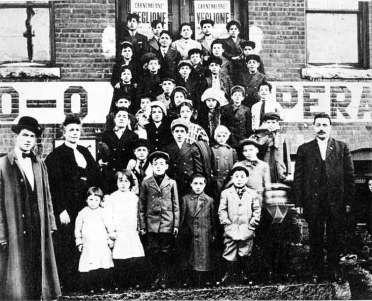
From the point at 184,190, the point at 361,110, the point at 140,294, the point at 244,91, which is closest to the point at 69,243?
the point at 140,294

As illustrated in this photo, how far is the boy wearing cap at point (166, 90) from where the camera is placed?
6.20m

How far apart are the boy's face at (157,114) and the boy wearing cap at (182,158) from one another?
0.80 ft

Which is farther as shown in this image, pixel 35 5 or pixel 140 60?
pixel 35 5

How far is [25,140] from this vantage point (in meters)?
5.09

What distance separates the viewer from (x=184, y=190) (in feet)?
18.6

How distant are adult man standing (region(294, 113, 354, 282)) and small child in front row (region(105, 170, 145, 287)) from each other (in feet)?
5.71

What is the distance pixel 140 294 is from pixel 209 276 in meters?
0.77

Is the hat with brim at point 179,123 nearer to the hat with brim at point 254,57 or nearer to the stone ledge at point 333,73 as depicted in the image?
the hat with brim at point 254,57

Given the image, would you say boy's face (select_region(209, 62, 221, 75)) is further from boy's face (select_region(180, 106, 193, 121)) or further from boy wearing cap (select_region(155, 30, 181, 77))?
boy's face (select_region(180, 106, 193, 121))

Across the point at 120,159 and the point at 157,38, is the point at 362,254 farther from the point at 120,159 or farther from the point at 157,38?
the point at 157,38

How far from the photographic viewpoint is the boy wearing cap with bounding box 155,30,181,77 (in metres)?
6.61

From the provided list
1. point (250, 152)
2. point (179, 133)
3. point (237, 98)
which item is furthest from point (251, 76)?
point (179, 133)

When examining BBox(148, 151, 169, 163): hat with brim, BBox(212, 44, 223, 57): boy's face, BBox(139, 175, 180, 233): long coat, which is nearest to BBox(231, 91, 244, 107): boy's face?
Result: BBox(212, 44, 223, 57): boy's face

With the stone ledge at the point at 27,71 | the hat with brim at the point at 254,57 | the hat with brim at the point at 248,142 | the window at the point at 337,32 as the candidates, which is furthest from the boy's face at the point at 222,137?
the stone ledge at the point at 27,71
